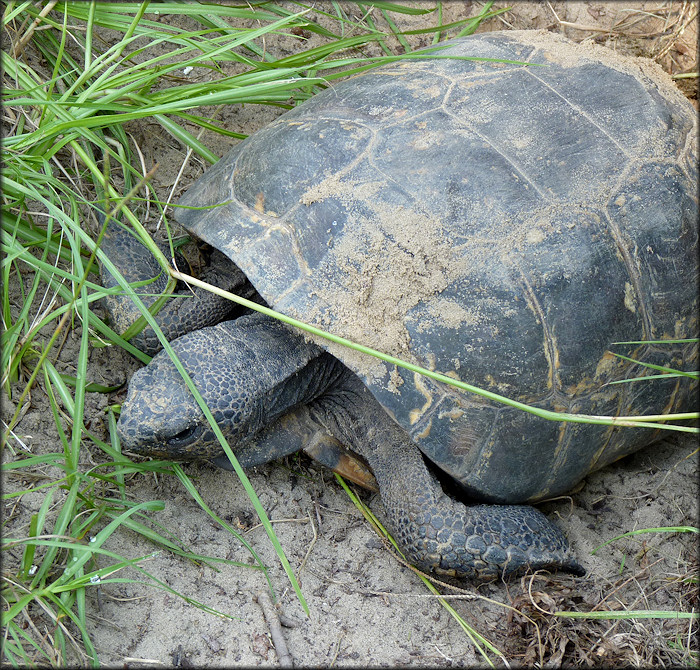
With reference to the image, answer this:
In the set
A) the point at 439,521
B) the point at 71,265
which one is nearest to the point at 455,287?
the point at 439,521

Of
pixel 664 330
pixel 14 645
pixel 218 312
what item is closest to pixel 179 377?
pixel 218 312

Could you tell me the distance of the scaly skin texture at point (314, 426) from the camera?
8.07 ft

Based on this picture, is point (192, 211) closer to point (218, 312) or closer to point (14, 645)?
point (218, 312)

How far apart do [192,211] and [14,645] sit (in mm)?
1709

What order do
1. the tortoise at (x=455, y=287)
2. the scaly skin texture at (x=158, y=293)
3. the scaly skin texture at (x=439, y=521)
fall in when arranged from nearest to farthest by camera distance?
the tortoise at (x=455, y=287) < the scaly skin texture at (x=439, y=521) < the scaly skin texture at (x=158, y=293)

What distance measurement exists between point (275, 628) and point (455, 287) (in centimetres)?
137

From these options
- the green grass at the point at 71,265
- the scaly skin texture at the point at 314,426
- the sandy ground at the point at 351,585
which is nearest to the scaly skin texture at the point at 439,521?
the scaly skin texture at the point at 314,426

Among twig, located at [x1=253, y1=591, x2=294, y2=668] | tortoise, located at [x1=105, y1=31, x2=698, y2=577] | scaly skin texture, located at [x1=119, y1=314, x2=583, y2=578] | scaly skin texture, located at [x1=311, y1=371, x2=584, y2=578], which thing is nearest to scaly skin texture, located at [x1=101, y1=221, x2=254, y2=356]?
tortoise, located at [x1=105, y1=31, x2=698, y2=577]

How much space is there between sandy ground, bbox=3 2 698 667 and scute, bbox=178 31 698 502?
0.36m

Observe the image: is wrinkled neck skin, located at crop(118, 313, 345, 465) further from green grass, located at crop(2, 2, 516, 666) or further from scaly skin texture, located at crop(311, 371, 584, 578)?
scaly skin texture, located at crop(311, 371, 584, 578)

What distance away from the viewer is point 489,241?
2.51 meters

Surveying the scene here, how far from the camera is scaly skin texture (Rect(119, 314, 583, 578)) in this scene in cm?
246

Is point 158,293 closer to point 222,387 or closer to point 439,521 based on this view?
point 222,387

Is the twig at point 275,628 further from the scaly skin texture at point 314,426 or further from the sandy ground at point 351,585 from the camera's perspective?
the scaly skin texture at point 314,426
